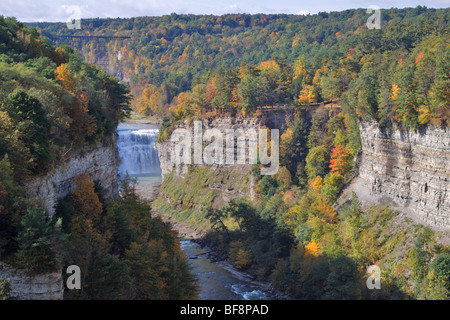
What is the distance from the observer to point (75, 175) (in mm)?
37406

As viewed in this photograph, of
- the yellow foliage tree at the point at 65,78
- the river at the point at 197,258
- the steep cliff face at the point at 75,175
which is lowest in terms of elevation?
the river at the point at 197,258

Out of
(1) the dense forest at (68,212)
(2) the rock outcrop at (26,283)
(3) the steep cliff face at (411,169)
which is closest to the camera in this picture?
(2) the rock outcrop at (26,283)

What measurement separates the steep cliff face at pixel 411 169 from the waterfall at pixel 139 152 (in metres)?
47.8

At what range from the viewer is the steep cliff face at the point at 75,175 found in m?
31.6

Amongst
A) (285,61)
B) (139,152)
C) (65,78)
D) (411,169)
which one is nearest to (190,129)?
Result: (139,152)

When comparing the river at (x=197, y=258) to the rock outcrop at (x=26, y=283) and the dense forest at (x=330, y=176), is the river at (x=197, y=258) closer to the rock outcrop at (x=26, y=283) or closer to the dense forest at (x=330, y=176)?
the dense forest at (x=330, y=176)

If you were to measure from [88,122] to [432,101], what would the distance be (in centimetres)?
2860

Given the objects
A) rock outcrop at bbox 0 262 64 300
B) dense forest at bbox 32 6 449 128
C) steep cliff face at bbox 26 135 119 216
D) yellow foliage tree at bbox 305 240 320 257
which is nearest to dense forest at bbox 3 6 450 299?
yellow foliage tree at bbox 305 240 320 257

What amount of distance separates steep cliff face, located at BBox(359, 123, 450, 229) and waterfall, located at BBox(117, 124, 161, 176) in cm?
4782

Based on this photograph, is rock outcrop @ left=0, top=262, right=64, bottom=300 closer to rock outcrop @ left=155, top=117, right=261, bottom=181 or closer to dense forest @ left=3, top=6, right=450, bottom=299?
dense forest @ left=3, top=6, right=450, bottom=299


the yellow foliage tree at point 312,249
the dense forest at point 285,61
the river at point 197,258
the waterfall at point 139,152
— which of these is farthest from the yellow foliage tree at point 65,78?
the waterfall at point 139,152

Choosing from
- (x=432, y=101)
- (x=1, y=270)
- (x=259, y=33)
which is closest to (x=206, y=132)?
(x=432, y=101)

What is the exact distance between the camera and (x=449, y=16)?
4122 inches

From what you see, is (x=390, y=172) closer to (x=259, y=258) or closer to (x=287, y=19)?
(x=259, y=258)
